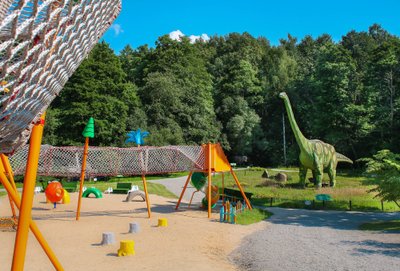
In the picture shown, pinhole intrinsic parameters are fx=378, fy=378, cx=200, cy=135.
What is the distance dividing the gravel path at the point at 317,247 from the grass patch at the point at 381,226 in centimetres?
39

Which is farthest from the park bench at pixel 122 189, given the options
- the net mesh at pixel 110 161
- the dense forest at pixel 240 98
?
the dense forest at pixel 240 98

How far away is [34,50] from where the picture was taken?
2221 mm

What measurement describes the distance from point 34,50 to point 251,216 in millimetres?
14647

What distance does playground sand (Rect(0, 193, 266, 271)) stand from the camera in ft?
30.9

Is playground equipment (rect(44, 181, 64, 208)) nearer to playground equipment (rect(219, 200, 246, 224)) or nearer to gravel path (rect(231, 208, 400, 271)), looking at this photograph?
playground equipment (rect(219, 200, 246, 224))

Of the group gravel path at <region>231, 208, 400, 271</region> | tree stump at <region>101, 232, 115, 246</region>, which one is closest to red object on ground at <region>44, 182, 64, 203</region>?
tree stump at <region>101, 232, 115, 246</region>

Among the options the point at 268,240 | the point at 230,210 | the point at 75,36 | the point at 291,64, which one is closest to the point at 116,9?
the point at 75,36

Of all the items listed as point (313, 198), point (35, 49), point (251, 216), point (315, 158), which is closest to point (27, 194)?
point (35, 49)

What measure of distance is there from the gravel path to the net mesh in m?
4.65

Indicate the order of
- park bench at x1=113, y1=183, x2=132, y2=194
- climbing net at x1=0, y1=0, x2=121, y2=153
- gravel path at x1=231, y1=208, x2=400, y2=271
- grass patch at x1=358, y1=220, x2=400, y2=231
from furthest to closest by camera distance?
park bench at x1=113, y1=183, x2=132, y2=194, grass patch at x1=358, y1=220, x2=400, y2=231, gravel path at x1=231, y1=208, x2=400, y2=271, climbing net at x1=0, y1=0, x2=121, y2=153

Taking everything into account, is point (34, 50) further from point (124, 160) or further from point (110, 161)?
point (124, 160)

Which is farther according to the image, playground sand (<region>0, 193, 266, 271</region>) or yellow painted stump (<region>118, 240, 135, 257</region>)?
yellow painted stump (<region>118, 240, 135, 257</region>)

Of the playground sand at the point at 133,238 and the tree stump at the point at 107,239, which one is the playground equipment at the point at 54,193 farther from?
the tree stump at the point at 107,239

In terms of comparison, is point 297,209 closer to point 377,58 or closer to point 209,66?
point 377,58
